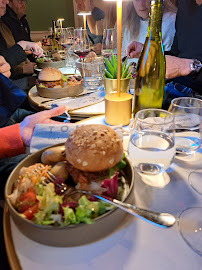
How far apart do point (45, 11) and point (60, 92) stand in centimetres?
533

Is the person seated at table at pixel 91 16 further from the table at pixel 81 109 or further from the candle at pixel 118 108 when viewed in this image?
the candle at pixel 118 108

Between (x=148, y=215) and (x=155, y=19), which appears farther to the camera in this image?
(x=155, y=19)

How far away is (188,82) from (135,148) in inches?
48.2

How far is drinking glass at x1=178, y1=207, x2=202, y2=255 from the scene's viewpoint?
1.44 ft

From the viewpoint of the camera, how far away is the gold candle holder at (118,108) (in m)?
0.89

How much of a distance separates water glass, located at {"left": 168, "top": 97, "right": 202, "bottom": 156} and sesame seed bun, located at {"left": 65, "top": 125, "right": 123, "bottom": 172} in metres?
0.31

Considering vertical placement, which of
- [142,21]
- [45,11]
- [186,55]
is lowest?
[186,55]

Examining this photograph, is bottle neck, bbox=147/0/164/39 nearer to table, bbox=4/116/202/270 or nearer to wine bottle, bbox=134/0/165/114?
wine bottle, bbox=134/0/165/114

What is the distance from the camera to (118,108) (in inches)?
35.4

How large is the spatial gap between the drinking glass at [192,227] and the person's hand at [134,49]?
1422 millimetres

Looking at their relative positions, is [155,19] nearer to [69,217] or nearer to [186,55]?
[69,217]

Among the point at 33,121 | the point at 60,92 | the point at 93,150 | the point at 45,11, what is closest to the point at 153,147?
the point at 93,150

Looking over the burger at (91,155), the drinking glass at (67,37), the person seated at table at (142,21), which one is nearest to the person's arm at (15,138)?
the burger at (91,155)

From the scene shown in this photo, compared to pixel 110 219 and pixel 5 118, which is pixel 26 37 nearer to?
pixel 5 118
